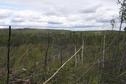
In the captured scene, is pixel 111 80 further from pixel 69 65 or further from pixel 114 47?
pixel 114 47

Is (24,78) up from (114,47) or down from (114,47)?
down

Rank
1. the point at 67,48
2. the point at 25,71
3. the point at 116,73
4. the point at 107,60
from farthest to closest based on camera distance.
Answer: the point at 67,48
the point at 107,60
the point at 116,73
the point at 25,71

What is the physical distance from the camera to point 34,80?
218 inches

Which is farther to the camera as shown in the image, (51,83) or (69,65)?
(69,65)

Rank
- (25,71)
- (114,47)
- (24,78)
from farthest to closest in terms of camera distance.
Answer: (114,47) < (25,71) < (24,78)

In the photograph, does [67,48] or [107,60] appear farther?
[67,48]

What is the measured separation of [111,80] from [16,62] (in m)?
2.48

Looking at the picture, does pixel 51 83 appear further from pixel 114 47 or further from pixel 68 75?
pixel 114 47

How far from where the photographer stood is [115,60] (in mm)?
7375

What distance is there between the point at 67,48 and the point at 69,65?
22.2 feet

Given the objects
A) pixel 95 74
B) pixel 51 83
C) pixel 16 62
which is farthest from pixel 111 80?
pixel 16 62

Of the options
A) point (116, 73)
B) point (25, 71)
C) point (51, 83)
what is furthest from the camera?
point (116, 73)

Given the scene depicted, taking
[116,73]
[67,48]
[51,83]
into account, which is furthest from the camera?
[67,48]

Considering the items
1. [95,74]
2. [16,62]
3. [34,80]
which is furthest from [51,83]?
[16,62]
